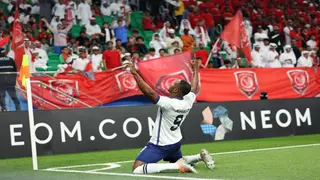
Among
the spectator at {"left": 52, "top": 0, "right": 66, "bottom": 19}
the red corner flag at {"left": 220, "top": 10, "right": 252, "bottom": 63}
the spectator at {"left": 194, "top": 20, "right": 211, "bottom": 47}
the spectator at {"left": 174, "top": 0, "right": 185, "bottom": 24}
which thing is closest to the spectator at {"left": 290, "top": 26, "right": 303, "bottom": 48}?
the spectator at {"left": 194, "top": 20, "right": 211, "bottom": 47}

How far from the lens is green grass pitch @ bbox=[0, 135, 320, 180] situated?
11891mm

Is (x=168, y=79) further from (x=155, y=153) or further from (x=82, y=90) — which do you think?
(x=155, y=153)

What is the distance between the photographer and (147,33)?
30.8 meters

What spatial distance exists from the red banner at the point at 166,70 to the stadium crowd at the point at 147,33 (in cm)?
91

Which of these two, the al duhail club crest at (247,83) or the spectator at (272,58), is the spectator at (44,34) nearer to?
the al duhail club crest at (247,83)

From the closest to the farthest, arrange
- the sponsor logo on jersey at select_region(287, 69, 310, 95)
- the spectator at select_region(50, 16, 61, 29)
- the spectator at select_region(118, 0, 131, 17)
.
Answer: the sponsor logo on jersey at select_region(287, 69, 310, 95) < the spectator at select_region(50, 16, 61, 29) < the spectator at select_region(118, 0, 131, 17)

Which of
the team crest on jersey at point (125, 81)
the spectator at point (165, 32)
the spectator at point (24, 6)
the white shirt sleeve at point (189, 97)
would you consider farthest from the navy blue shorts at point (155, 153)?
the spectator at point (24, 6)

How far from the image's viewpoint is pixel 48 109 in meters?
18.2

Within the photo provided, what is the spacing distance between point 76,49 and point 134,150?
8.11 m

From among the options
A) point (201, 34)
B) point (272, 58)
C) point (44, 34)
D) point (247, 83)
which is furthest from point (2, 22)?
point (272, 58)

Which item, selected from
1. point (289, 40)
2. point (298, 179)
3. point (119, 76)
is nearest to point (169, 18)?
point (289, 40)

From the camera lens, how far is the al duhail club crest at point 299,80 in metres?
25.3

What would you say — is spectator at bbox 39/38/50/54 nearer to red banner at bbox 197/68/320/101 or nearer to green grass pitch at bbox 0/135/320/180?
red banner at bbox 197/68/320/101

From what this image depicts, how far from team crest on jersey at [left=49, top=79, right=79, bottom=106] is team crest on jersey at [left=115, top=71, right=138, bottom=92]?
1.71m
